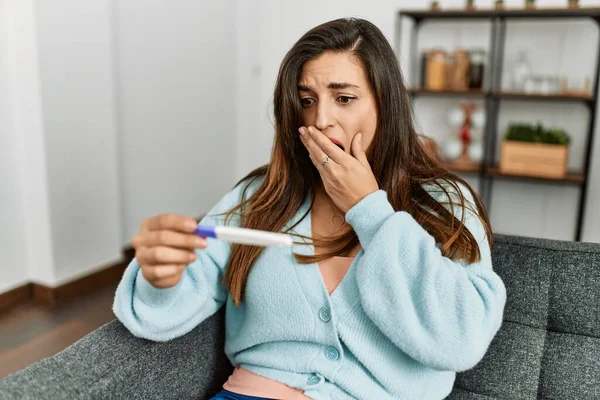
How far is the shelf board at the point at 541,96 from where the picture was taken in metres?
3.11

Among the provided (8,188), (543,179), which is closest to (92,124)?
(8,188)

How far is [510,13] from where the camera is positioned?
10.3 ft

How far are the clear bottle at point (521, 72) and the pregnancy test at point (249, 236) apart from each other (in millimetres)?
2953

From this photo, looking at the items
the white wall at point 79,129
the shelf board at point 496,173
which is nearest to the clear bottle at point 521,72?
the shelf board at point 496,173

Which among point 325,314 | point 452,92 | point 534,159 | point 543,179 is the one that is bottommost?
point 543,179

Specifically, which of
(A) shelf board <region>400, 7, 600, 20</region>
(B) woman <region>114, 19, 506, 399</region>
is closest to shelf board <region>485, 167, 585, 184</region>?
(A) shelf board <region>400, 7, 600, 20</region>

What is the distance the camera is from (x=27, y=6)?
246 cm

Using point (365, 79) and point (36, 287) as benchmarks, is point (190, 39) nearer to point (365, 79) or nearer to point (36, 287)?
point (36, 287)

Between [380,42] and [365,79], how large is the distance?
0.29 feet

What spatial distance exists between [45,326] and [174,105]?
1.53m

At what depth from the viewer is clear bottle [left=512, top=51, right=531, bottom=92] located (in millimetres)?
3326

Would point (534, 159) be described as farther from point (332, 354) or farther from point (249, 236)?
point (249, 236)

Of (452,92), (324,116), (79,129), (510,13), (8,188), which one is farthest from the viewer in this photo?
(452,92)

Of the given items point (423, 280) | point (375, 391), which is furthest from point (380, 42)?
point (375, 391)
